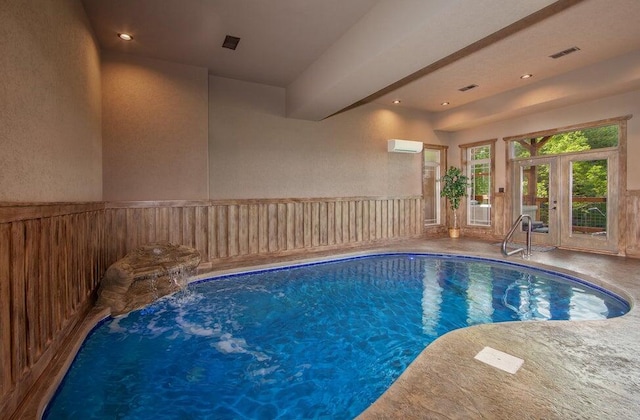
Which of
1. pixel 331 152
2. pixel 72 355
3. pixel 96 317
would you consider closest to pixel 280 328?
pixel 72 355

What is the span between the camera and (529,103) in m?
5.82

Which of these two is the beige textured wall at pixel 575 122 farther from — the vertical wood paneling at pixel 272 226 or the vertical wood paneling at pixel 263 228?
the vertical wood paneling at pixel 263 228

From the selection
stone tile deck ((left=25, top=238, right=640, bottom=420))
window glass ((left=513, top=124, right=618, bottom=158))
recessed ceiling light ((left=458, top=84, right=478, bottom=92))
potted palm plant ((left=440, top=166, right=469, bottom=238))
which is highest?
recessed ceiling light ((left=458, top=84, right=478, bottom=92))

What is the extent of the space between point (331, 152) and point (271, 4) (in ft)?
11.1

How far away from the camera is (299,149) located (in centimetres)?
611

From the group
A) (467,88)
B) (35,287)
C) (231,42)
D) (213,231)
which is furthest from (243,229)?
(467,88)

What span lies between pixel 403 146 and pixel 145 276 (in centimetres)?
581

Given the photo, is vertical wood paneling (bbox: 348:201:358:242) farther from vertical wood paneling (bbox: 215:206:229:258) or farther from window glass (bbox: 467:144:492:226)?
window glass (bbox: 467:144:492:226)

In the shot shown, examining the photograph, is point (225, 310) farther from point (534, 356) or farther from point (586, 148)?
point (586, 148)

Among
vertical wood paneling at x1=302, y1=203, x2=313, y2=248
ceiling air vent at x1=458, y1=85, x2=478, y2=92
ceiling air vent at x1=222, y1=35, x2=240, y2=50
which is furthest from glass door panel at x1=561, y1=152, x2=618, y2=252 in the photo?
ceiling air vent at x1=222, y1=35, x2=240, y2=50

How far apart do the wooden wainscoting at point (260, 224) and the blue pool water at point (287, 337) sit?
0.92 metres

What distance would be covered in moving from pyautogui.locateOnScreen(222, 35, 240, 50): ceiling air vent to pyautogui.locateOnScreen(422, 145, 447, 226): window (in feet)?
18.0

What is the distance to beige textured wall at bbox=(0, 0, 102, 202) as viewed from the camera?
1.72 meters

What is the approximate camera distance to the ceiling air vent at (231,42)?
4.05 meters
